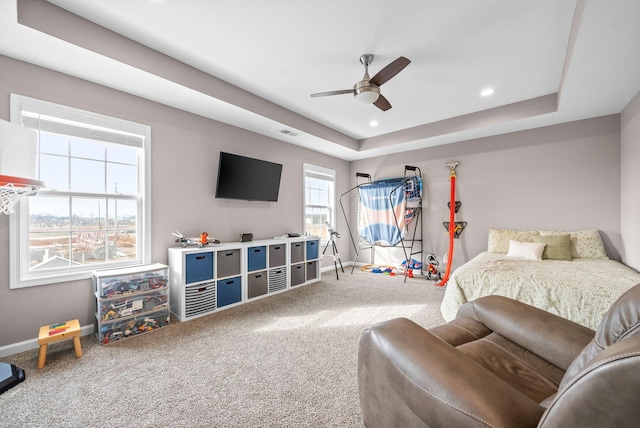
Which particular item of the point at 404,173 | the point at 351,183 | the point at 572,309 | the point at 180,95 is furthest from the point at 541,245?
the point at 180,95

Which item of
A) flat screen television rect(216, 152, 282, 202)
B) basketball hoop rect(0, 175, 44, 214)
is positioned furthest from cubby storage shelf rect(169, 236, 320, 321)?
basketball hoop rect(0, 175, 44, 214)

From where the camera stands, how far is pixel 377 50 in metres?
2.53

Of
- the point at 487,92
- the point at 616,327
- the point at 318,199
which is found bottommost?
the point at 616,327

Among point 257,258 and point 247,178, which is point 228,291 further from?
point 247,178

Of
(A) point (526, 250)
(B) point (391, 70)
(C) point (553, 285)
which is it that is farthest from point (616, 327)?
(A) point (526, 250)

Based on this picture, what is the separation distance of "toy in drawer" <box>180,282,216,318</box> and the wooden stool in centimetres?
90

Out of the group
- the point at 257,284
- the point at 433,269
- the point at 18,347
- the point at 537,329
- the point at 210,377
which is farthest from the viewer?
the point at 433,269

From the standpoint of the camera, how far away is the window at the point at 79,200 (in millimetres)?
2342

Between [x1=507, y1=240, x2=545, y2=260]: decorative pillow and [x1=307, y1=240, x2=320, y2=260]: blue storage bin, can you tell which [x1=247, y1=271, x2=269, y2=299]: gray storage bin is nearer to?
[x1=307, y1=240, x2=320, y2=260]: blue storage bin

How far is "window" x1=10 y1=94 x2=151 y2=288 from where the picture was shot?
2342 mm

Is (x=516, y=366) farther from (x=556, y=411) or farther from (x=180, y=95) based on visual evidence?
(x=180, y=95)

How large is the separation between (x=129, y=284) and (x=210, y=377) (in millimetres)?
1340

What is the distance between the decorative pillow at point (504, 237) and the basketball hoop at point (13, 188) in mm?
5010

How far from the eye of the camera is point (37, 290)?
2367 millimetres
